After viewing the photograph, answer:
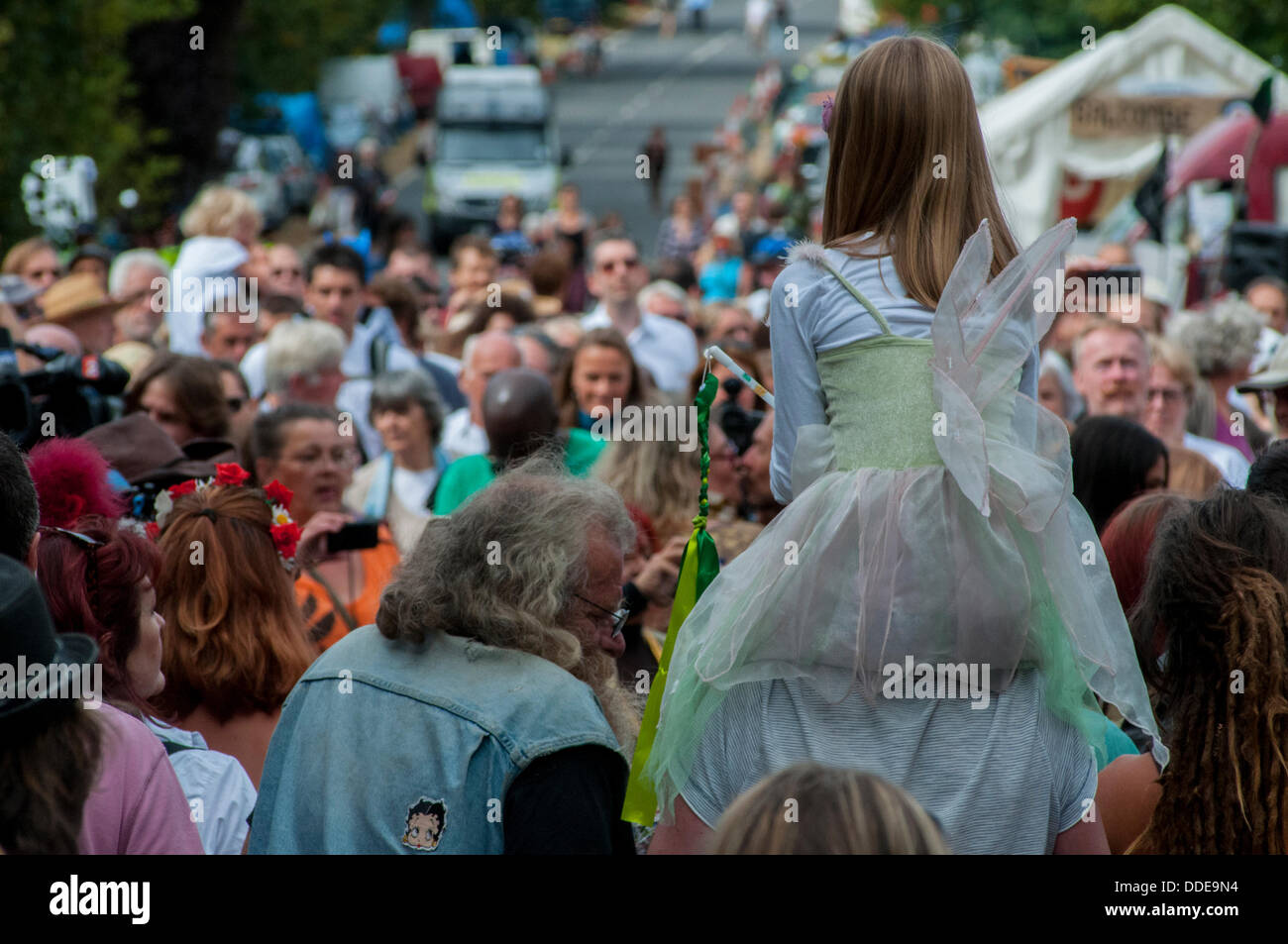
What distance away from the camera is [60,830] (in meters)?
2.48

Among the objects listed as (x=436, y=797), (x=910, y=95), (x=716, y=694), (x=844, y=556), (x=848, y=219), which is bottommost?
(x=436, y=797)

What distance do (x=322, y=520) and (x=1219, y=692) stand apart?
2.97 meters

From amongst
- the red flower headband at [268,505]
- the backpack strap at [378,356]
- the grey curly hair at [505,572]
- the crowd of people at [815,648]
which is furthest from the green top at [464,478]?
the grey curly hair at [505,572]

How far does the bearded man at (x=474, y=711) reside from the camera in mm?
3080

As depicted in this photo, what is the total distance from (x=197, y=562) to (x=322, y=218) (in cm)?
2530

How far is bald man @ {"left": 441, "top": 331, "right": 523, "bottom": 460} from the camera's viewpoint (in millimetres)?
7676

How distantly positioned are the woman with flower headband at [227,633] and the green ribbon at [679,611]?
127 cm

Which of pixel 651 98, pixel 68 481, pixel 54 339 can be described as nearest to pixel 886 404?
pixel 68 481

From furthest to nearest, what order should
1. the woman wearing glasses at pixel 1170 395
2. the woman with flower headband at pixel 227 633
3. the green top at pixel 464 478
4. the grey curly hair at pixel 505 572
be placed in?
1. the woman wearing glasses at pixel 1170 395
2. the green top at pixel 464 478
3. the woman with flower headband at pixel 227 633
4. the grey curly hair at pixel 505 572

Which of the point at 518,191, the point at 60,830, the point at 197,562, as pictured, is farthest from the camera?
the point at 518,191
